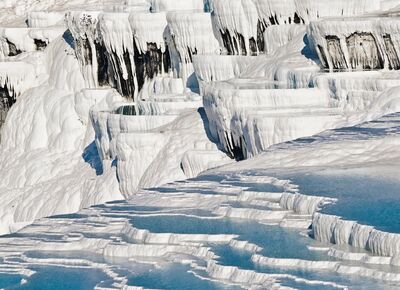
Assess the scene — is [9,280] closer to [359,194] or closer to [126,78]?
[359,194]

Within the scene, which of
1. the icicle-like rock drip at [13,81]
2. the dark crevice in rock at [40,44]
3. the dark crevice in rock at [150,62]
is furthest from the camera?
the dark crevice in rock at [40,44]

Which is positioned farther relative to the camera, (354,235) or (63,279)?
(63,279)

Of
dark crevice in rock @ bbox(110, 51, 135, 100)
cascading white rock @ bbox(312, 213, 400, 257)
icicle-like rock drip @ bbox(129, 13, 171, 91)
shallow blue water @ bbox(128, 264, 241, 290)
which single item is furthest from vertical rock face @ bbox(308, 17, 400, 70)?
shallow blue water @ bbox(128, 264, 241, 290)

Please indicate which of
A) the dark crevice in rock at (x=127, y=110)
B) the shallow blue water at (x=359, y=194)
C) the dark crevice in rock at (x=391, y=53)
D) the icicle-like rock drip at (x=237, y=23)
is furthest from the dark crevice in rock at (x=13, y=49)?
the shallow blue water at (x=359, y=194)

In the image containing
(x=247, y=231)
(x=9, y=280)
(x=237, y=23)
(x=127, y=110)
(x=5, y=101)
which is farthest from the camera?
(x=5, y=101)

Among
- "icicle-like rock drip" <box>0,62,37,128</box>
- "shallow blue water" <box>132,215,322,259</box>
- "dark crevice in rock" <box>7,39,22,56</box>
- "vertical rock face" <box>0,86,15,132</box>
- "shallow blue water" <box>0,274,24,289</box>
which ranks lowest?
"vertical rock face" <box>0,86,15,132</box>

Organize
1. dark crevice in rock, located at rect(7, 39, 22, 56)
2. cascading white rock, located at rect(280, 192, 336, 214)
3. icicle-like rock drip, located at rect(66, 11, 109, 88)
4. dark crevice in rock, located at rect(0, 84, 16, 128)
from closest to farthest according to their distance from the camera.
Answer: cascading white rock, located at rect(280, 192, 336, 214) → icicle-like rock drip, located at rect(66, 11, 109, 88) → dark crevice in rock, located at rect(0, 84, 16, 128) → dark crevice in rock, located at rect(7, 39, 22, 56)

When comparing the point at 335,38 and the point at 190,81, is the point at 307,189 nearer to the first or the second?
the point at 335,38

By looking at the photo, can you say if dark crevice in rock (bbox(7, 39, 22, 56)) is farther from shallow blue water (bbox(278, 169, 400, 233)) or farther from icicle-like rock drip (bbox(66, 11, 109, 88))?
shallow blue water (bbox(278, 169, 400, 233))

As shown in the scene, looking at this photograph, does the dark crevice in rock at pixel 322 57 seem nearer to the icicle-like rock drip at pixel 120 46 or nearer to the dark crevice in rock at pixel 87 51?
the icicle-like rock drip at pixel 120 46

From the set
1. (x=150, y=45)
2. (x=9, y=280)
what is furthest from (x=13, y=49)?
(x=9, y=280)

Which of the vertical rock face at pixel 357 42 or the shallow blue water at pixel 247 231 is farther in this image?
the vertical rock face at pixel 357 42

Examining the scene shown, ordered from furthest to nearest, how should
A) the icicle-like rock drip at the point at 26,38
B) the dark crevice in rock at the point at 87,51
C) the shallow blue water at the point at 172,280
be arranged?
the icicle-like rock drip at the point at 26,38, the dark crevice in rock at the point at 87,51, the shallow blue water at the point at 172,280
